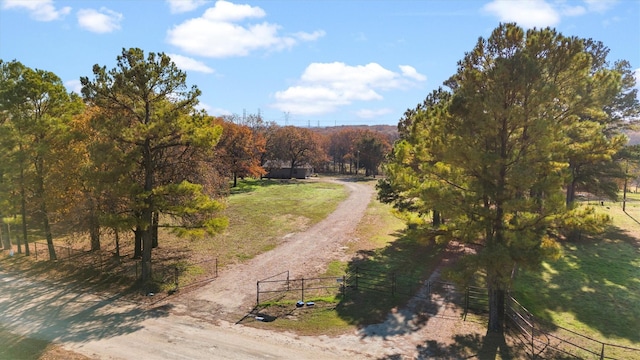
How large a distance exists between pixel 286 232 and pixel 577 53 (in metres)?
25.0

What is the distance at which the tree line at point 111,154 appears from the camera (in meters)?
19.6

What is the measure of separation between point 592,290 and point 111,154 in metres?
26.4

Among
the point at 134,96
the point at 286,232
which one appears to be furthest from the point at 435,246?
the point at 134,96

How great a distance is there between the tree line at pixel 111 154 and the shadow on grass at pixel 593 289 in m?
17.4

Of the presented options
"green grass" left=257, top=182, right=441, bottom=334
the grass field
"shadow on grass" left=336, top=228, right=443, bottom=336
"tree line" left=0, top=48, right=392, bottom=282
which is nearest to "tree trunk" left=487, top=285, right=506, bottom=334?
"shadow on grass" left=336, top=228, right=443, bottom=336

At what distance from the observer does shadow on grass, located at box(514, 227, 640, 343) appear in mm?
18234

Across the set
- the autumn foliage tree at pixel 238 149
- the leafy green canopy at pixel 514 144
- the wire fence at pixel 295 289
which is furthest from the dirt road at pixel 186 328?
the autumn foliage tree at pixel 238 149

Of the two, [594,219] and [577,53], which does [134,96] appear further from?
[594,219]

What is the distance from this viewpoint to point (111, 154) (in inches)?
763

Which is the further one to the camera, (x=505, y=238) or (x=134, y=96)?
(x=134, y=96)

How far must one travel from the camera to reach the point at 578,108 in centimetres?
1510

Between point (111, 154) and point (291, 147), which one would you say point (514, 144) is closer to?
point (111, 154)

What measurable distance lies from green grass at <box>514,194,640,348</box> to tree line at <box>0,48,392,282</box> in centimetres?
1741

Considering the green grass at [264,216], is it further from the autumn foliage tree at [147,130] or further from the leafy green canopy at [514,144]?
the leafy green canopy at [514,144]
